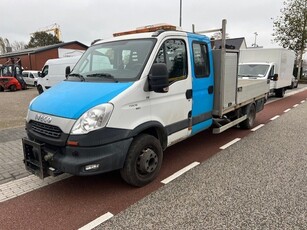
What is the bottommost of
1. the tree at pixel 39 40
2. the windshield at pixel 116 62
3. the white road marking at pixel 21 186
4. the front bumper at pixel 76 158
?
the white road marking at pixel 21 186

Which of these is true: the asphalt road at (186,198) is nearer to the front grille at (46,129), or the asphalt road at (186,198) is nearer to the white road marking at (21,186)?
the white road marking at (21,186)

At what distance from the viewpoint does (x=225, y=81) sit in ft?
17.7

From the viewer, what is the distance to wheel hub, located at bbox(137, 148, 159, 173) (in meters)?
3.76

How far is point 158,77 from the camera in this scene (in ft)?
11.6

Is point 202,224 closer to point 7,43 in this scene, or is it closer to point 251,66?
point 251,66

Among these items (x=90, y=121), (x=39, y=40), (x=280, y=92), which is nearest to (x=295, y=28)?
(x=280, y=92)

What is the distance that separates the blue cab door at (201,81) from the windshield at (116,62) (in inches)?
41.9

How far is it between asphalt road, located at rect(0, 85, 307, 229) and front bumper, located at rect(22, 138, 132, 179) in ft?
1.64

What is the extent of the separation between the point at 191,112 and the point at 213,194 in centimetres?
161

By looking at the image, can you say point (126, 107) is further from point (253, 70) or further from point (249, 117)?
point (253, 70)

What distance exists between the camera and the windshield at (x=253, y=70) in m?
12.6

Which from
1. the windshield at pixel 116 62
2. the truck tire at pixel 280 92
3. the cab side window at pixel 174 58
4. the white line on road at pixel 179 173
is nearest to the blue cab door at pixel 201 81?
the cab side window at pixel 174 58

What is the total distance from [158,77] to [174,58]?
2.72ft

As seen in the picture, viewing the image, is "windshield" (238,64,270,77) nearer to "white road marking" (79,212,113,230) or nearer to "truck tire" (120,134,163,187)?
"truck tire" (120,134,163,187)
